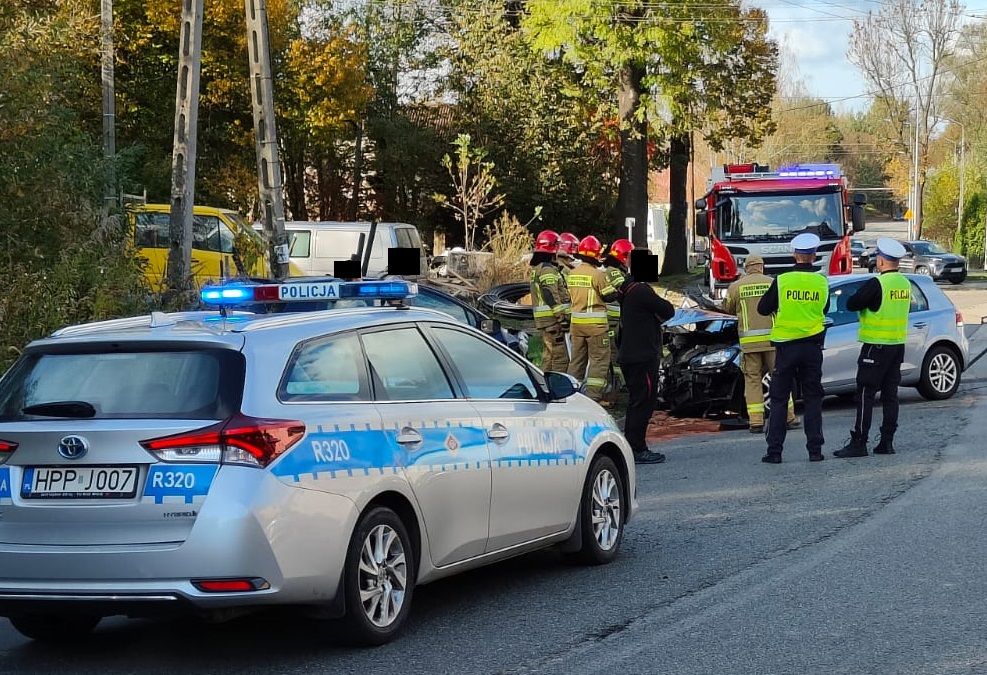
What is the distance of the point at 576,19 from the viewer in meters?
35.9

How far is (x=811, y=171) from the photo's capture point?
23.9 meters

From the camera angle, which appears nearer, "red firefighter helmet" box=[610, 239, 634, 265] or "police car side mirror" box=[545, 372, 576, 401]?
"police car side mirror" box=[545, 372, 576, 401]

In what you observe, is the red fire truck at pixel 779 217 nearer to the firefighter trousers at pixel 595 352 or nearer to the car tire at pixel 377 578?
the firefighter trousers at pixel 595 352

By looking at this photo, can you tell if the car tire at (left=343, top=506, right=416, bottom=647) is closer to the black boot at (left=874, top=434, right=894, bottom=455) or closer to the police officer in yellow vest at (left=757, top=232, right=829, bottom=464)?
the police officer in yellow vest at (left=757, top=232, right=829, bottom=464)

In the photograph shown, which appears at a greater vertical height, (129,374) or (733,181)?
(733,181)

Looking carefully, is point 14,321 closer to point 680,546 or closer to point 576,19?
point 680,546

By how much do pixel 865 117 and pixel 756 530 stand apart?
112 meters

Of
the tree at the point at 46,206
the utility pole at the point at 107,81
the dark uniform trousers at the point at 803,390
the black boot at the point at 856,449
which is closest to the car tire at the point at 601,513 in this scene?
the dark uniform trousers at the point at 803,390

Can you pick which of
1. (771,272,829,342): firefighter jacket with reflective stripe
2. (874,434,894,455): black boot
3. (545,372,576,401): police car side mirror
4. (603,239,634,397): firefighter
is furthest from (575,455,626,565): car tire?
(874,434,894,455): black boot

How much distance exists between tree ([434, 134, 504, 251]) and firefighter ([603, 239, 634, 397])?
1688cm

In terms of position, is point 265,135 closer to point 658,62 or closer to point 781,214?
point 781,214

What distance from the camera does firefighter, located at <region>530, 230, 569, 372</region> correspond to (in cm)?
1541

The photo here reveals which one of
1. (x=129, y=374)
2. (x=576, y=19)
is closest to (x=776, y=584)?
(x=129, y=374)

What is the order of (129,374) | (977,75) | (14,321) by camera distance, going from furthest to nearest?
(977,75) < (14,321) < (129,374)
